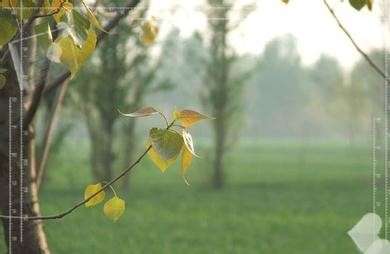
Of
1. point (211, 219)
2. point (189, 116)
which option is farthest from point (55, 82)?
point (211, 219)

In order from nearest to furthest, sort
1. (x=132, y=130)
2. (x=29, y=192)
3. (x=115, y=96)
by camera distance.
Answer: (x=29, y=192)
(x=115, y=96)
(x=132, y=130)

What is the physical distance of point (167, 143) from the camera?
768mm

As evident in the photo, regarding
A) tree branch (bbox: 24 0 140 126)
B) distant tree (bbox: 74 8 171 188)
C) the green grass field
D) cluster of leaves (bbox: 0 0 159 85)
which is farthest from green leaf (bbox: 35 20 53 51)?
distant tree (bbox: 74 8 171 188)

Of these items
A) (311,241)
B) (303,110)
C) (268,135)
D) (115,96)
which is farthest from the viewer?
(268,135)

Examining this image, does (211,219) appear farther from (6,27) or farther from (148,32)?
(6,27)

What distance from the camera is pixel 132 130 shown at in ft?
31.9

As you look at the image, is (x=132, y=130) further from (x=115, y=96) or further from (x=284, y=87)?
(x=284, y=87)

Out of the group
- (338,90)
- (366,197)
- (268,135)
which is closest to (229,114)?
(366,197)

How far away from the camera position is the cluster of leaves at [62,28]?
711mm

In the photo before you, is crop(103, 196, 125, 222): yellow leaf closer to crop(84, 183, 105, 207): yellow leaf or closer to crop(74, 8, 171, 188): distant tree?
crop(84, 183, 105, 207): yellow leaf

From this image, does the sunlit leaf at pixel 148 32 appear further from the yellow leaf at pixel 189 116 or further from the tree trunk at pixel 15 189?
the yellow leaf at pixel 189 116

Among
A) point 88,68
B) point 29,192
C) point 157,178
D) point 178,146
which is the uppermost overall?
point 88,68

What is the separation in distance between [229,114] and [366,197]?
8.40 feet

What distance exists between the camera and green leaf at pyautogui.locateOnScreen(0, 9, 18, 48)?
0.82 metres
